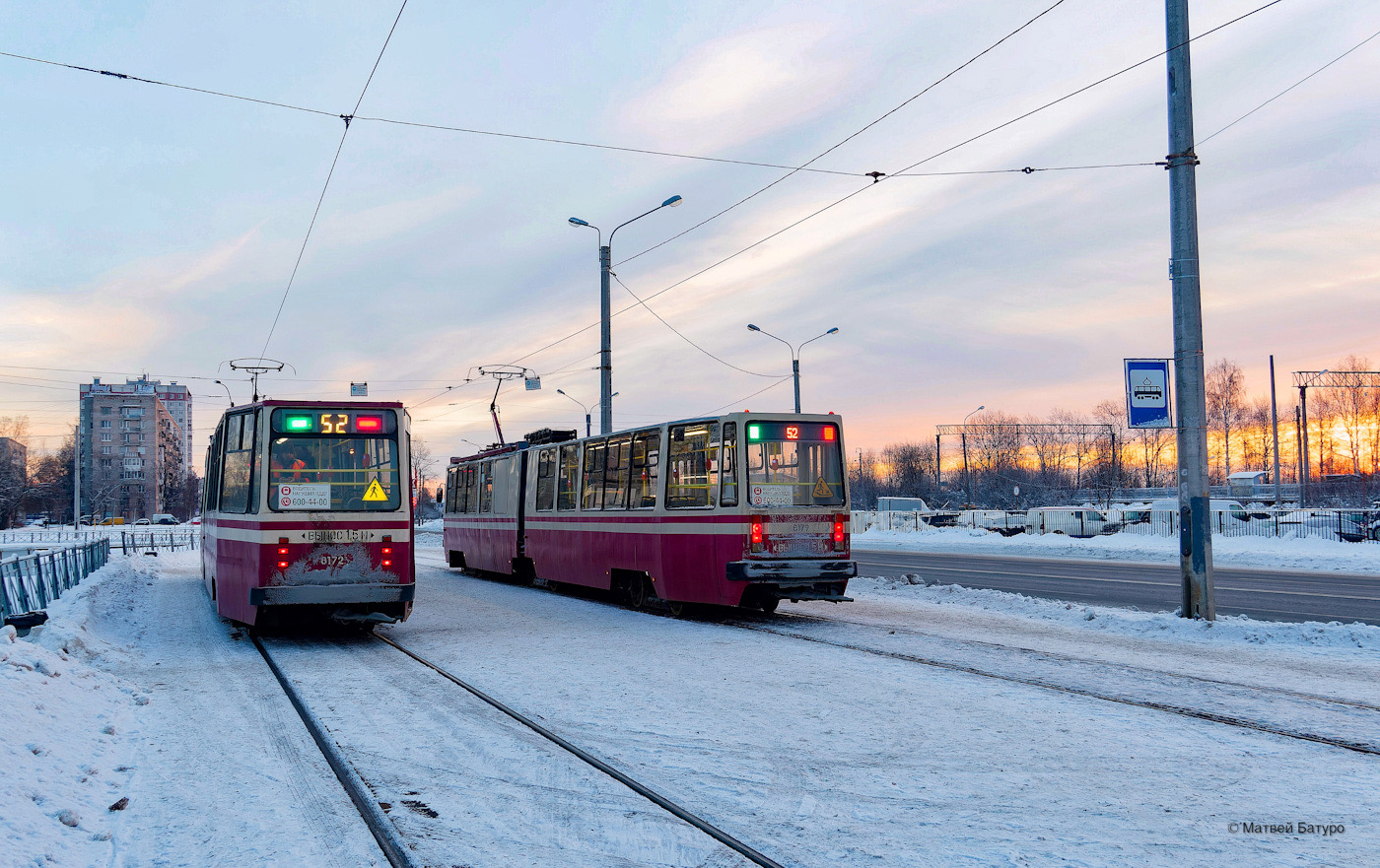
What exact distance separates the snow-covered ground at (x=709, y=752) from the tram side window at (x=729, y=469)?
2.28 metres

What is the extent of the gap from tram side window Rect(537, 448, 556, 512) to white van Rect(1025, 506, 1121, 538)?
88.9 feet

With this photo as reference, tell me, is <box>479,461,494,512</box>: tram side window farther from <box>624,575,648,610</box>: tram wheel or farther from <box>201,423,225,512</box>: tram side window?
<box>624,575,648,610</box>: tram wheel

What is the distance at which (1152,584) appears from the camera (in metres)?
20.9

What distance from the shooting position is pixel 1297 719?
24.2 feet

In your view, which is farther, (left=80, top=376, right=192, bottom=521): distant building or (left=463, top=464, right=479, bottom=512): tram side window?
(left=80, top=376, right=192, bottom=521): distant building

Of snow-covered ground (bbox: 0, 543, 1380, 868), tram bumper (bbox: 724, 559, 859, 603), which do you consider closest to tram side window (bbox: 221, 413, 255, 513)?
snow-covered ground (bbox: 0, 543, 1380, 868)

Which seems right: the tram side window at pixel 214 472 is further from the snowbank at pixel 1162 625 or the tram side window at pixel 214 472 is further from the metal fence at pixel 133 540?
the metal fence at pixel 133 540

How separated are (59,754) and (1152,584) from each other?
19.7 m

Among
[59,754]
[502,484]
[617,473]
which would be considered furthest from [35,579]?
[59,754]

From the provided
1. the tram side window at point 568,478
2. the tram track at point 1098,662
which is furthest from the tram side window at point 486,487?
the tram track at point 1098,662

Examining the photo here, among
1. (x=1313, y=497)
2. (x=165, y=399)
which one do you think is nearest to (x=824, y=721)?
(x=1313, y=497)

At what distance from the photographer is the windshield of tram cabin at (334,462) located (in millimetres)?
12172

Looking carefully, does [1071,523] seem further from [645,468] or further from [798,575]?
[798,575]

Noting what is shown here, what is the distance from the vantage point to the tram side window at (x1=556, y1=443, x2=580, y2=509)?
18422mm
